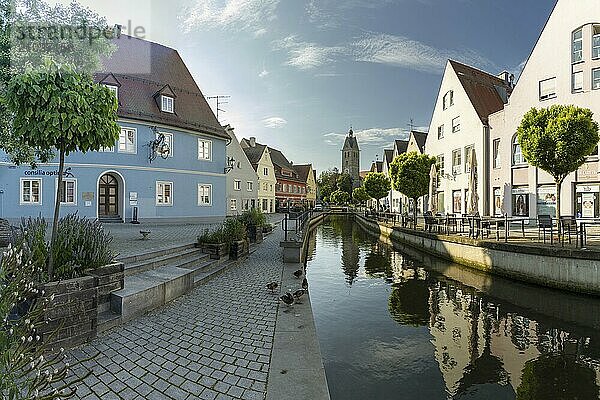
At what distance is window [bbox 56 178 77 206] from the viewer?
23703 mm

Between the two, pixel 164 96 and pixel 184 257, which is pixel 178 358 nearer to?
pixel 184 257

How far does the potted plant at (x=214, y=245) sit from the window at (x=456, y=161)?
24729mm

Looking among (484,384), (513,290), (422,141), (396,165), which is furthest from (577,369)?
(422,141)

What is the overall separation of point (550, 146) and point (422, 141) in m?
33.7

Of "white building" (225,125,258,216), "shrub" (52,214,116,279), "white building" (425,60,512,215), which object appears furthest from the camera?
"white building" (225,125,258,216)

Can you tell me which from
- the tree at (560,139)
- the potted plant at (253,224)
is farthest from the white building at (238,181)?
the tree at (560,139)

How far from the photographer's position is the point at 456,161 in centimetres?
3206

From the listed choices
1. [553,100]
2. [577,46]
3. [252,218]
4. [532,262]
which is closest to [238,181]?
[252,218]

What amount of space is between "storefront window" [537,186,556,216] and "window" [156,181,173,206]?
81.1 feet

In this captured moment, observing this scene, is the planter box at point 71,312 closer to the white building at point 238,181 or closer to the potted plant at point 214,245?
the potted plant at point 214,245

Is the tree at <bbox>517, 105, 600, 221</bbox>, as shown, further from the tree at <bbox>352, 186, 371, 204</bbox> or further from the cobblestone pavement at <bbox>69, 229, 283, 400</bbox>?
the tree at <bbox>352, 186, 371, 204</bbox>

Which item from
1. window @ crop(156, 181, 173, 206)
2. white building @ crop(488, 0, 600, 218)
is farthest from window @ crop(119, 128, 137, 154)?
white building @ crop(488, 0, 600, 218)

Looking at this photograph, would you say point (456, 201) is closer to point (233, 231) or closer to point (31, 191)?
point (233, 231)

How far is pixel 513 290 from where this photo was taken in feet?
38.6
